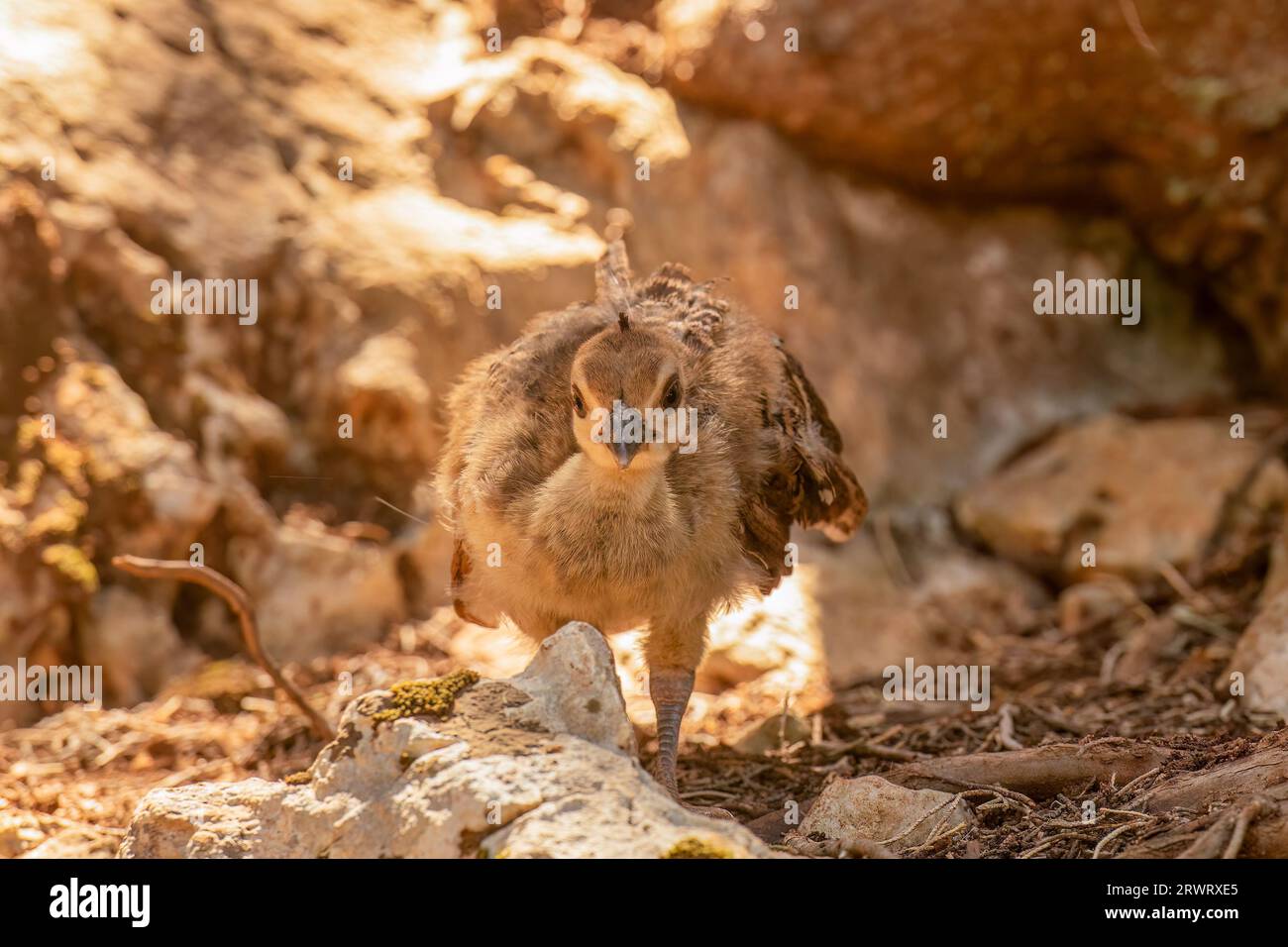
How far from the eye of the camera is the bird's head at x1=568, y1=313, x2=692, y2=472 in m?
4.51

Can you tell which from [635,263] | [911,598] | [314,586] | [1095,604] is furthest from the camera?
[635,263]

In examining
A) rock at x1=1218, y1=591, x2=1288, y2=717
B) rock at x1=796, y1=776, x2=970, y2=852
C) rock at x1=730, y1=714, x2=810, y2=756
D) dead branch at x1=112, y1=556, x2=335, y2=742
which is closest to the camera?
rock at x1=796, y1=776, x2=970, y2=852

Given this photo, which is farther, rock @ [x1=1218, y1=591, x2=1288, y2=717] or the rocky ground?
rock @ [x1=1218, y1=591, x2=1288, y2=717]

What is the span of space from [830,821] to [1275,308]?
20.8ft

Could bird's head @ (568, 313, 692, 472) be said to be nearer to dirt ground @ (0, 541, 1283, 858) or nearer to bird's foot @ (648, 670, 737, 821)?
bird's foot @ (648, 670, 737, 821)

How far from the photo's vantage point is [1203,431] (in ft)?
28.6

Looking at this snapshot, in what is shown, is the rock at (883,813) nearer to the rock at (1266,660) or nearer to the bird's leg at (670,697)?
the bird's leg at (670,697)

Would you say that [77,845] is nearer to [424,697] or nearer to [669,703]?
[424,697]

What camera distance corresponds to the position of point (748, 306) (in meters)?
8.24

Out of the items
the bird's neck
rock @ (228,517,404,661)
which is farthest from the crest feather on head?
rock @ (228,517,404,661)

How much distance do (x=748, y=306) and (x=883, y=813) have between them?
14.6 feet

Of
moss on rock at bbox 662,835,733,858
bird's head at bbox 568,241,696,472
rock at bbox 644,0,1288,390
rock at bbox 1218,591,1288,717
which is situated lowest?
moss on rock at bbox 662,835,733,858

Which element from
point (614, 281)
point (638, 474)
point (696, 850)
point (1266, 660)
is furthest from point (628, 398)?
point (1266, 660)
